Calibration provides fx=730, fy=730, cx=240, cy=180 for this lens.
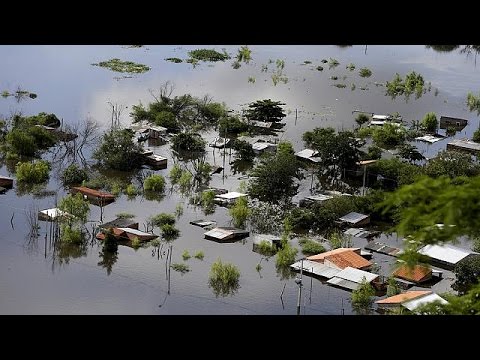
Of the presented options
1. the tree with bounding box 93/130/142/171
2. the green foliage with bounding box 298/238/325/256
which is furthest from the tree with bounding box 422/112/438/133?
the green foliage with bounding box 298/238/325/256

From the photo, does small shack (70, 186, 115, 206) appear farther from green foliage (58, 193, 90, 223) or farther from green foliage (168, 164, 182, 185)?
green foliage (168, 164, 182, 185)

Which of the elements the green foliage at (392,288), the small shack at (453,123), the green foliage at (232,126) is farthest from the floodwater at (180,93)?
the green foliage at (232,126)

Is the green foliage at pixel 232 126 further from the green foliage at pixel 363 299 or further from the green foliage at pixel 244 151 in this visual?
the green foliage at pixel 363 299
